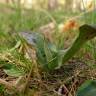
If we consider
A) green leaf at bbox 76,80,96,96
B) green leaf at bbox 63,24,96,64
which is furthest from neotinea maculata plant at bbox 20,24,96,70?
green leaf at bbox 76,80,96,96

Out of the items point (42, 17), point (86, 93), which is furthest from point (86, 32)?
point (42, 17)

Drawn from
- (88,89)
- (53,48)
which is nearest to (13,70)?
(53,48)

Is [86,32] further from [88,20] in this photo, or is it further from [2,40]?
[88,20]

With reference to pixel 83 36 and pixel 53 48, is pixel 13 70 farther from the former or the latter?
pixel 83 36

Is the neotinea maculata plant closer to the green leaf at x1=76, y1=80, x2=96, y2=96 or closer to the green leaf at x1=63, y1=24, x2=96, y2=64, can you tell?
the green leaf at x1=63, y1=24, x2=96, y2=64

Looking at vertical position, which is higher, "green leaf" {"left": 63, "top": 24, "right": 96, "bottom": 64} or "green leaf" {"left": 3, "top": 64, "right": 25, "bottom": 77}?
"green leaf" {"left": 63, "top": 24, "right": 96, "bottom": 64}
